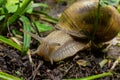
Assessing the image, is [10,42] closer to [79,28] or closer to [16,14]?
[16,14]

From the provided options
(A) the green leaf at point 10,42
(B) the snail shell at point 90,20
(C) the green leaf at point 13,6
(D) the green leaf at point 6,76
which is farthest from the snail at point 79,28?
(D) the green leaf at point 6,76

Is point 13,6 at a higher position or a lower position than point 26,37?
higher

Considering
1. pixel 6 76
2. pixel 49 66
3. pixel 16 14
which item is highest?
pixel 16 14

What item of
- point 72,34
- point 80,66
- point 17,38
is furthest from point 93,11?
point 17,38

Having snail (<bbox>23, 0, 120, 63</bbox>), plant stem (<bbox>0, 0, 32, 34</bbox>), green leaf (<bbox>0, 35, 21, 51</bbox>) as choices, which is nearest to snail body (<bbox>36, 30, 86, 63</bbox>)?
snail (<bbox>23, 0, 120, 63</bbox>)

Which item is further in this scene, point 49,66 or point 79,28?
point 79,28

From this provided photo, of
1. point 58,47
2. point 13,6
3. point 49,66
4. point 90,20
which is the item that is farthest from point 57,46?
point 13,6
